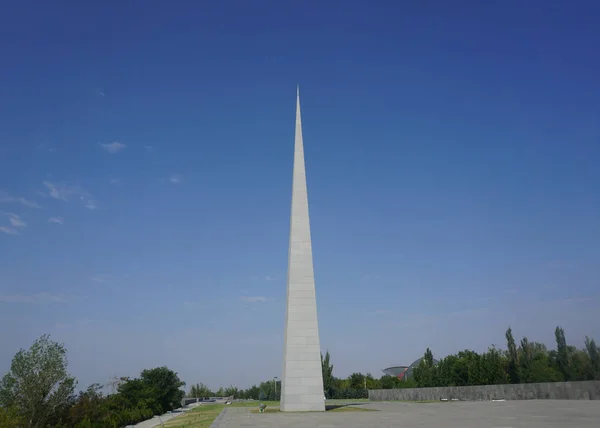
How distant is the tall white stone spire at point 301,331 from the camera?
80.6 feet

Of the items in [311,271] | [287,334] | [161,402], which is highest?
[311,271]

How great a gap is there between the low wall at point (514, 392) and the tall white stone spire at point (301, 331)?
53.6 feet

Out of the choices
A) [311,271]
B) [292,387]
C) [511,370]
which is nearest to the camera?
[292,387]

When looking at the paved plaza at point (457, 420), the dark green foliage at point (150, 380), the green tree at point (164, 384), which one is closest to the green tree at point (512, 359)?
the dark green foliage at point (150, 380)

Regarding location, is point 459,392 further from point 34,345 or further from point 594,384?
point 34,345

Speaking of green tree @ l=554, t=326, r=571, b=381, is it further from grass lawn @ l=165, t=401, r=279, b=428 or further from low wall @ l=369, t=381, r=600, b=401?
grass lawn @ l=165, t=401, r=279, b=428

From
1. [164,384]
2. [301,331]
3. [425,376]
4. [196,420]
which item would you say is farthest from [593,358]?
[164,384]

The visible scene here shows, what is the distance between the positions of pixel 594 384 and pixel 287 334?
18644 mm

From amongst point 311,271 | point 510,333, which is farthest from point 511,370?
point 311,271

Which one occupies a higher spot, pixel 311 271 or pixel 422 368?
pixel 311 271

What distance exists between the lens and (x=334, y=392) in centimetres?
6116

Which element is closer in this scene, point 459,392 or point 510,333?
point 459,392

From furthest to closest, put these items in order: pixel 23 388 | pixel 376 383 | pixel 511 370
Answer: pixel 376 383 → pixel 511 370 → pixel 23 388

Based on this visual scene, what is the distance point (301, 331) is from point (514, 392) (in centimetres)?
1822
